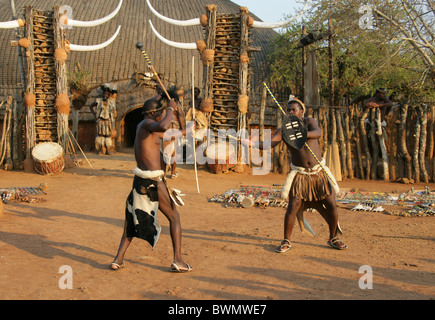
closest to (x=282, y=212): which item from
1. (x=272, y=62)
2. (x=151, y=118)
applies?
(x=151, y=118)


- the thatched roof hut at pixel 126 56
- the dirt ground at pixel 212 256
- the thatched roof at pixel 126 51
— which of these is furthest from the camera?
the thatched roof at pixel 126 51

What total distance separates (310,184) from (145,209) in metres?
1.87

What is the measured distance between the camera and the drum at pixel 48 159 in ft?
33.6

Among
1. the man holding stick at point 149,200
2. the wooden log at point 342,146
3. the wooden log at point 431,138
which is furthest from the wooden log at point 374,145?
the man holding stick at point 149,200

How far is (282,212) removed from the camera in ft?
24.0

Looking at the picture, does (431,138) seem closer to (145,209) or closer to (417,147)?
(417,147)

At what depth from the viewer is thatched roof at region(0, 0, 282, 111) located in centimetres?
1630

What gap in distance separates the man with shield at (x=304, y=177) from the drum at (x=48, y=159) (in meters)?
6.76

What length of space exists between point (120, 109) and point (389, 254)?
1228 cm

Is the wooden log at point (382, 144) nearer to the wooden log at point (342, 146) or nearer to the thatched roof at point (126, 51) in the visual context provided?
the wooden log at point (342, 146)

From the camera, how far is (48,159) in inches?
403

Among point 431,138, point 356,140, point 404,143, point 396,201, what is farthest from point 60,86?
point 431,138

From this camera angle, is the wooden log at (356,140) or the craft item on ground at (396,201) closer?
the craft item on ground at (396,201)

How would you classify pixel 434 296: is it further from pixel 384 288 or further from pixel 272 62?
pixel 272 62
